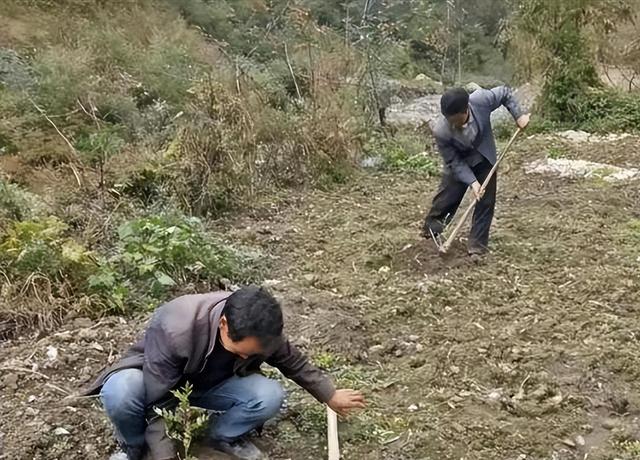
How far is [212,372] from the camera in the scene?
326 centimetres

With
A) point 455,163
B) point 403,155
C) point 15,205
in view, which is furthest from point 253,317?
point 403,155

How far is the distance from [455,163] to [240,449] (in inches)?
107

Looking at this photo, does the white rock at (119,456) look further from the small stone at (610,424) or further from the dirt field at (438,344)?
the small stone at (610,424)

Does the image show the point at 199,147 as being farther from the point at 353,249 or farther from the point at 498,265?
the point at 498,265

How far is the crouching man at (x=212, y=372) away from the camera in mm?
2944

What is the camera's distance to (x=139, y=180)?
6.87 m

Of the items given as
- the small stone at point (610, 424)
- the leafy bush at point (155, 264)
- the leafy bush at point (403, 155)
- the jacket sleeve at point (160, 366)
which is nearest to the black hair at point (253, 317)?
the jacket sleeve at point (160, 366)

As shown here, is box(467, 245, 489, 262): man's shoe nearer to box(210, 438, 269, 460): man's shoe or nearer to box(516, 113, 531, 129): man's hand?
box(516, 113, 531, 129): man's hand

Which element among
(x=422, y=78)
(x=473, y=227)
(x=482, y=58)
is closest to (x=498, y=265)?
(x=473, y=227)

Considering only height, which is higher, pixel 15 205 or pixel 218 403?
pixel 218 403

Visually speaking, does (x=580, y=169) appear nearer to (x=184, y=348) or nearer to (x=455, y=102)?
(x=455, y=102)

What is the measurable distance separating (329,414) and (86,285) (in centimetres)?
206

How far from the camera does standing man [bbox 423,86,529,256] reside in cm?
523

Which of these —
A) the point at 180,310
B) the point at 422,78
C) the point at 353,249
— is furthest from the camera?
the point at 422,78
